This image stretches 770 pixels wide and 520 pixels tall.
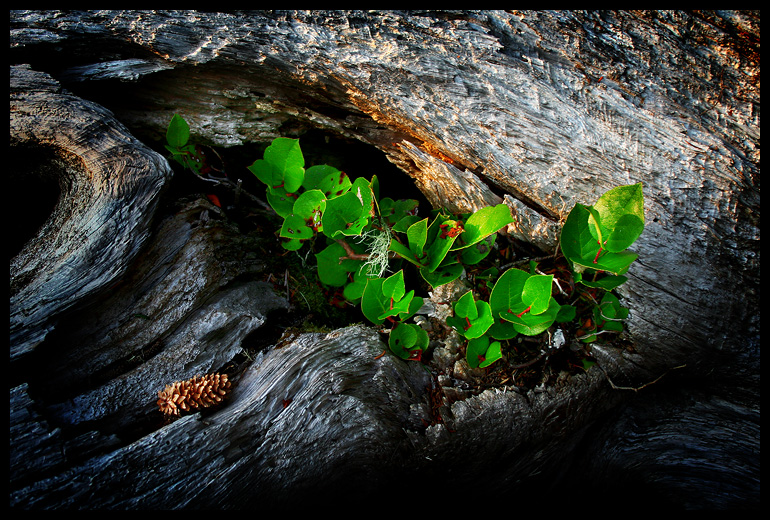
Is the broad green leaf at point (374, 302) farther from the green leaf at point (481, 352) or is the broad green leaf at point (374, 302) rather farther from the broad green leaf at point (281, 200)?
the broad green leaf at point (281, 200)

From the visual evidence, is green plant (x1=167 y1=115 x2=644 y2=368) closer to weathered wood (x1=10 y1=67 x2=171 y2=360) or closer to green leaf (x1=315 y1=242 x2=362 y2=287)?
green leaf (x1=315 y1=242 x2=362 y2=287)

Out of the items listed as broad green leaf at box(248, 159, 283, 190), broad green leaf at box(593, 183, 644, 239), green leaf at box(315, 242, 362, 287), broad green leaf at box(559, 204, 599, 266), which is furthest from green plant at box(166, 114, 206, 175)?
broad green leaf at box(593, 183, 644, 239)

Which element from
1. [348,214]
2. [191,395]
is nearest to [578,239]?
[348,214]

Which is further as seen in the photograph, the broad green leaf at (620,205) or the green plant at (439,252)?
the green plant at (439,252)

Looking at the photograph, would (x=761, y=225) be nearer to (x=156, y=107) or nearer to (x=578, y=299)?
(x=578, y=299)

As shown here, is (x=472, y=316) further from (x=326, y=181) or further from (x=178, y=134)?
(x=178, y=134)

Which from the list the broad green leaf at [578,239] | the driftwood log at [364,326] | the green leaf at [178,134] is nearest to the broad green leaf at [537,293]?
the broad green leaf at [578,239]
